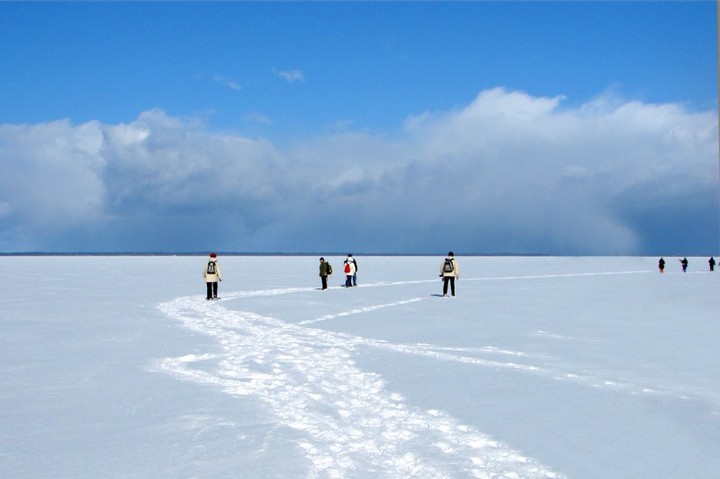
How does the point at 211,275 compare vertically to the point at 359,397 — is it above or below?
above

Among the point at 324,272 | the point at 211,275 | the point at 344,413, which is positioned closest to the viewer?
the point at 344,413

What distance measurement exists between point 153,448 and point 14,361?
5.72 meters

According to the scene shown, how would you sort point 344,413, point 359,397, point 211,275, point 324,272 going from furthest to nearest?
1. point 324,272
2. point 211,275
3. point 359,397
4. point 344,413

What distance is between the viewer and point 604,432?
607 cm

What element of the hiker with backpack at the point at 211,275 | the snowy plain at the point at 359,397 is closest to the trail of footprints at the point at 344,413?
the snowy plain at the point at 359,397

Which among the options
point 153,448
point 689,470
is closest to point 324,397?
point 153,448

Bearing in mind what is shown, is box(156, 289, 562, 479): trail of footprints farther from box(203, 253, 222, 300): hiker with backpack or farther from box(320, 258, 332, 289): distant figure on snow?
box(320, 258, 332, 289): distant figure on snow

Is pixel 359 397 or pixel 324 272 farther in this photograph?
pixel 324 272

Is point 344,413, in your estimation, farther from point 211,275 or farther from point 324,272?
point 324,272

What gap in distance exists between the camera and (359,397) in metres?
7.39

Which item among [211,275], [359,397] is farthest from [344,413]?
[211,275]

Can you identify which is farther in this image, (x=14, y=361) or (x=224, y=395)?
(x=14, y=361)

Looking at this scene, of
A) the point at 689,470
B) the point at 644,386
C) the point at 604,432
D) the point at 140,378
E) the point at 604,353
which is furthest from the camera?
the point at 604,353

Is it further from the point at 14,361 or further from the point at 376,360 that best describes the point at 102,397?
the point at 376,360
